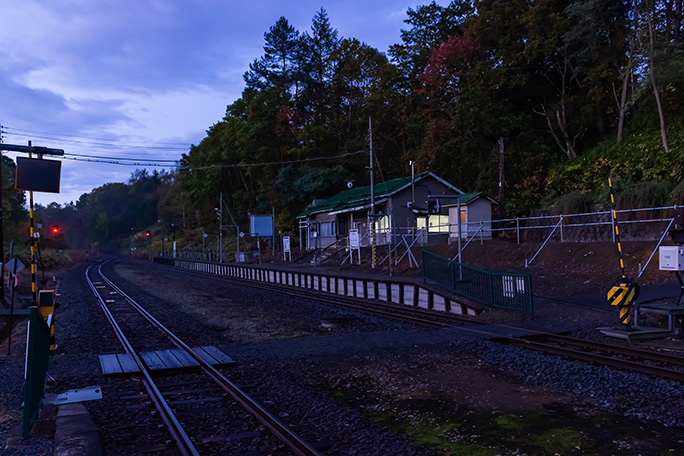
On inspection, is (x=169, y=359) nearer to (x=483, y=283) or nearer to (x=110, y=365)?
(x=110, y=365)

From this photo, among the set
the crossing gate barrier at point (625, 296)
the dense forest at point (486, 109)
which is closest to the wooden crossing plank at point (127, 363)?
the crossing gate barrier at point (625, 296)

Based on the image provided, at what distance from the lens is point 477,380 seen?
8.17m

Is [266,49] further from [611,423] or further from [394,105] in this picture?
[611,423]

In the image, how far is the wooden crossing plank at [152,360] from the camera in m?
9.20

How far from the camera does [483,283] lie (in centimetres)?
1586

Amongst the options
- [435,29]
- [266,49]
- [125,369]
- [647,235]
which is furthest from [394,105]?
[125,369]

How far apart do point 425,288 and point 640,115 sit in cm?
2182

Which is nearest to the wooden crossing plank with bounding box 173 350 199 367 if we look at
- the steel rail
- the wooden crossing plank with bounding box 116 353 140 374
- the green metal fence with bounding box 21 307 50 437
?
the steel rail

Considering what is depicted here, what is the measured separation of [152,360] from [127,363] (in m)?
0.42

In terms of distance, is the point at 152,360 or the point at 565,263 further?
the point at 565,263

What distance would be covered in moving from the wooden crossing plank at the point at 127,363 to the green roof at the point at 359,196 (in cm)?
2726

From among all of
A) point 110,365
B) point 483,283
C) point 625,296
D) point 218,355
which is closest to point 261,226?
point 483,283

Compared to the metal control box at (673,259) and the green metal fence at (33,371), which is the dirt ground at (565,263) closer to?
the metal control box at (673,259)

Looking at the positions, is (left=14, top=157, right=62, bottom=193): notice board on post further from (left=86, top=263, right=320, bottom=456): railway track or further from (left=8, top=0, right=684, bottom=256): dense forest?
A: (left=8, top=0, right=684, bottom=256): dense forest
